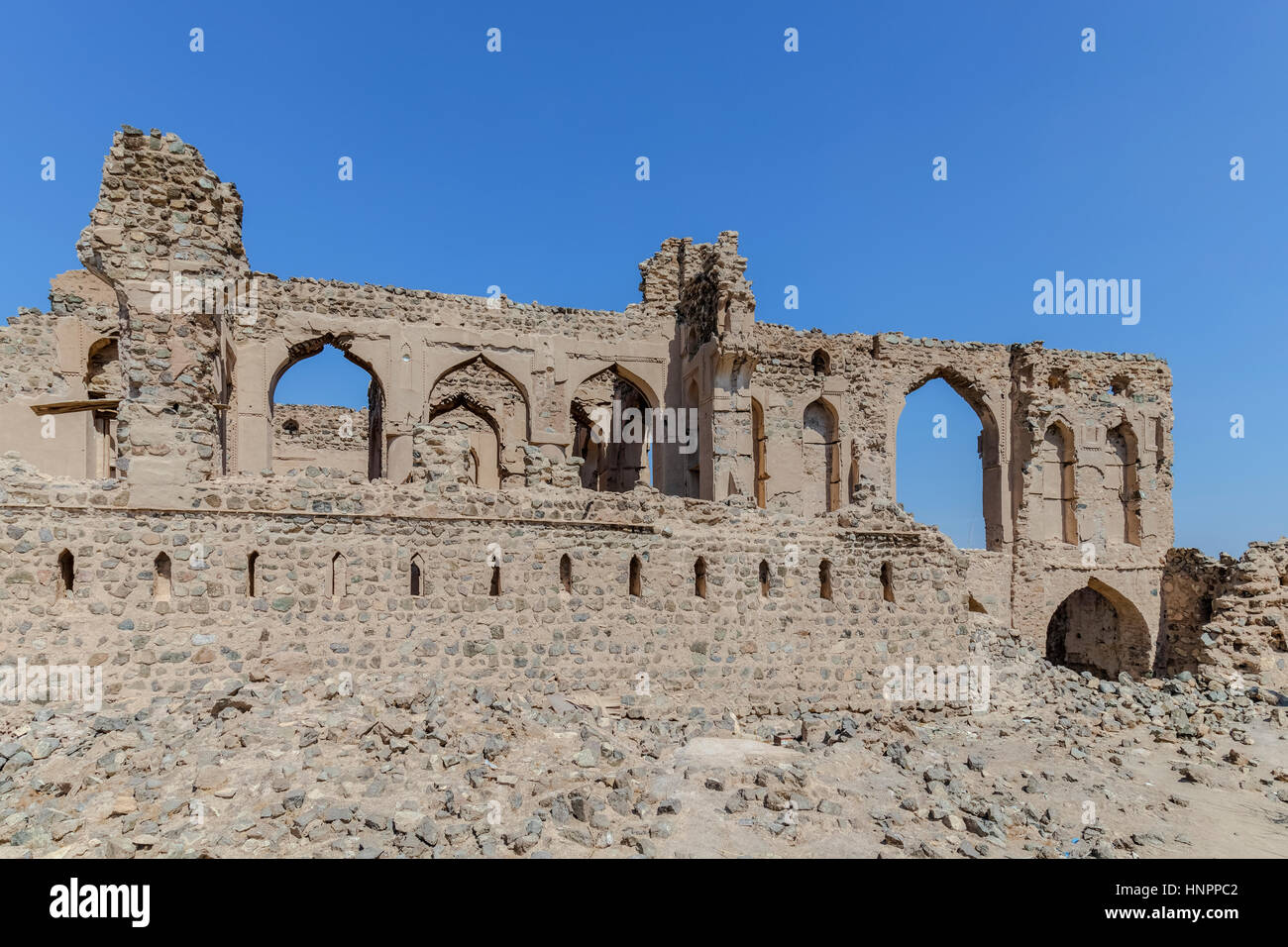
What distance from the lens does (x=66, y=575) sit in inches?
327

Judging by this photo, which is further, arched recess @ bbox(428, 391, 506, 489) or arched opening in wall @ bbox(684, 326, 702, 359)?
arched recess @ bbox(428, 391, 506, 489)

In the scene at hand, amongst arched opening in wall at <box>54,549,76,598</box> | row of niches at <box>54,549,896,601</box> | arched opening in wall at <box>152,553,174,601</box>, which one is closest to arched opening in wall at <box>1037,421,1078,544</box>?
row of niches at <box>54,549,896,601</box>

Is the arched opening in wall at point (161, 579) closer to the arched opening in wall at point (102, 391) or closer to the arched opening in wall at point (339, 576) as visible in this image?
the arched opening in wall at point (339, 576)

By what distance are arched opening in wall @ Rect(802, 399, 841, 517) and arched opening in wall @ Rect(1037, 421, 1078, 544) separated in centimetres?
643

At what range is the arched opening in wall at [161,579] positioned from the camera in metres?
8.45

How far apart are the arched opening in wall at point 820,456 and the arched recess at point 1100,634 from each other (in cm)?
763

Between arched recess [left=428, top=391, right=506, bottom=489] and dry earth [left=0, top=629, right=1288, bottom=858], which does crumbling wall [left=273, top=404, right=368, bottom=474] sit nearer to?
arched recess [left=428, top=391, right=506, bottom=489]

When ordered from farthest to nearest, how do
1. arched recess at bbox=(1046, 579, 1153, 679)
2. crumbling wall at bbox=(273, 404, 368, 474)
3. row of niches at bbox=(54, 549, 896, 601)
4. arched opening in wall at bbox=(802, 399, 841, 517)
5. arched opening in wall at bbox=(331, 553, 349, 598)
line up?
crumbling wall at bbox=(273, 404, 368, 474)
arched recess at bbox=(1046, 579, 1153, 679)
arched opening in wall at bbox=(802, 399, 841, 517)
arched opening in wall at bbox=(331, 553, 349, 598)
row of niches at bbox=(54, 549, 896, 601)

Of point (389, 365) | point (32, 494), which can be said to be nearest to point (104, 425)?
point (389, 365)

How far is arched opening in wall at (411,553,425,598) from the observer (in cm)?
928

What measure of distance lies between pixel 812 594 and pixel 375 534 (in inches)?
232
